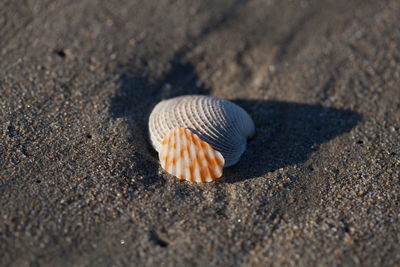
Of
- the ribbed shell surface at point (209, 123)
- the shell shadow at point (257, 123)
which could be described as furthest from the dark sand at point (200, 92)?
the ribbed shell surface at point (209, 123)

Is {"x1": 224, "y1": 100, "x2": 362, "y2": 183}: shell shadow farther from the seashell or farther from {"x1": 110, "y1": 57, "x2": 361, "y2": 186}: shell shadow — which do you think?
the seashell

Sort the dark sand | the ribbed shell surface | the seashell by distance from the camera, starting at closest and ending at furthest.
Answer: the dark sand < the seashell < the ribbed shell surface

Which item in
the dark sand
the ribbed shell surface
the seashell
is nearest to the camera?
the dark sand

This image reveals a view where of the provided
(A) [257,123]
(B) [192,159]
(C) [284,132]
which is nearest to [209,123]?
(B) [192,159]

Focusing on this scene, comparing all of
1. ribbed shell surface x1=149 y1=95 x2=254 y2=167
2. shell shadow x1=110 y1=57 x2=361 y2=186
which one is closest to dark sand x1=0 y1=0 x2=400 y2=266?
shell shadow x1=110 y1=57 x2=361 y2=186

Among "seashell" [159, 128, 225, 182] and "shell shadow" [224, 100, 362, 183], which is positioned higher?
"seashell" [159, 128, 225, 182]

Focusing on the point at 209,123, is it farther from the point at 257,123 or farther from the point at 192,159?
the point at 257,123
